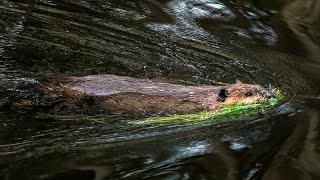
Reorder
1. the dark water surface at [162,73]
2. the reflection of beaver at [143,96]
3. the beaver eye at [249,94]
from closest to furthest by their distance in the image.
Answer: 1. the dark water surface at [162,73]
2. the reflection of beaver at [143,96]
3. the beaver eye at [249,94]

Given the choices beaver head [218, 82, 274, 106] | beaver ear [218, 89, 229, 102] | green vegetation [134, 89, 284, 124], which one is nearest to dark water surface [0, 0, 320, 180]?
green vegetation [134, 89, 284, 124]

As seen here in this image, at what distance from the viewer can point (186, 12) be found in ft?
29.0

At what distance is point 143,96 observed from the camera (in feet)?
16.3

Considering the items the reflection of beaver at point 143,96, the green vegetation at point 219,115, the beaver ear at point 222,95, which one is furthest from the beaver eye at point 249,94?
the beaver ear at point 222,95

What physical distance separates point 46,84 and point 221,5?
4899 mm

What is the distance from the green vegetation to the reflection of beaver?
0.20ft

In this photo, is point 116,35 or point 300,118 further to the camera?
point 116,35

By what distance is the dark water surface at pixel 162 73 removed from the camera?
388 cm

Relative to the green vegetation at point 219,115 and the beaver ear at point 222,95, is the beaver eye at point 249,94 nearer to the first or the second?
the green vegetation at point 219,115

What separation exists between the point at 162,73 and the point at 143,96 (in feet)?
4.94

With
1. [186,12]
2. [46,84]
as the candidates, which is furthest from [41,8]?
[46,84]

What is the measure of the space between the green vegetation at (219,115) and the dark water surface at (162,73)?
0.10 m

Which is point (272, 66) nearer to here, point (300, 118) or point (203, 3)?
point (300, 118)

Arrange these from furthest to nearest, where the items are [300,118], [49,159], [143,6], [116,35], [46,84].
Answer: [143,6]
[116,35]
[46,84]
[300,118]
[49,159]
